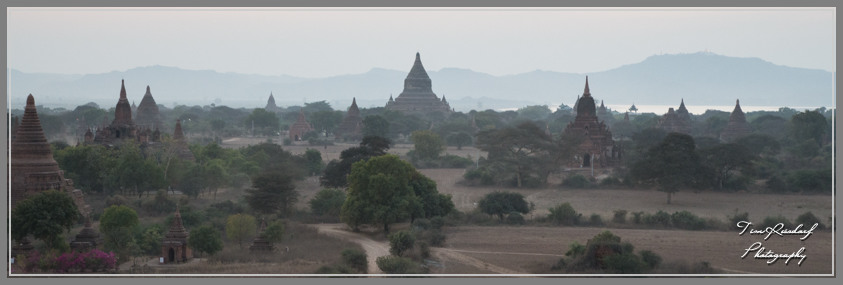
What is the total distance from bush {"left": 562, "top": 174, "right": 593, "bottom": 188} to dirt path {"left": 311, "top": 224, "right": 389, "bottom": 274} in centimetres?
1408

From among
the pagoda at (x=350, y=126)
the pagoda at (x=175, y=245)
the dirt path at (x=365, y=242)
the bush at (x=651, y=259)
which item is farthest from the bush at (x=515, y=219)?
the pagoda at (x=350, y=126)

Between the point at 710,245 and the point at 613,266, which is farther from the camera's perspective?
the point at 710,245

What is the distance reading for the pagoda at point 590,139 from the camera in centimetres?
4653

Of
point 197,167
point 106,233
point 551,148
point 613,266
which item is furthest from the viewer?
point 551,148

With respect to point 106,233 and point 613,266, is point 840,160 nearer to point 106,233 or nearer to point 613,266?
point 613,266

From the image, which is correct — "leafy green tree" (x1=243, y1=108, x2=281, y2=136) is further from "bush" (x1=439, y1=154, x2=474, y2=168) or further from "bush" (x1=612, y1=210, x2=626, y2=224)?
"bush" (x1=612, y1=210, x2=626, y2=224)

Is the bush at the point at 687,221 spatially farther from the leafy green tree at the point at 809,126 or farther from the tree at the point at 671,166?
the leafy green tree at the point at 809,126

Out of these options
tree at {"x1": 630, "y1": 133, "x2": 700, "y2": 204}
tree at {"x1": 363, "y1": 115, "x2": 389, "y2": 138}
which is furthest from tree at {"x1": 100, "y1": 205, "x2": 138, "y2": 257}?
tree at {"x1": 363, "y1": 115, "x2": 389, "y2": 138}

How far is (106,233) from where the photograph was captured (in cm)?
2402

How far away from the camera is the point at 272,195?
3042cm

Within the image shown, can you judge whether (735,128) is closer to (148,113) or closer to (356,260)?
(148,113)

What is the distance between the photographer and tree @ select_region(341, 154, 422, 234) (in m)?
27.1

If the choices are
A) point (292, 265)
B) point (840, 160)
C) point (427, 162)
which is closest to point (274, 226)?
point (292, 265)

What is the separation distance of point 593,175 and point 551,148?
2444mm
